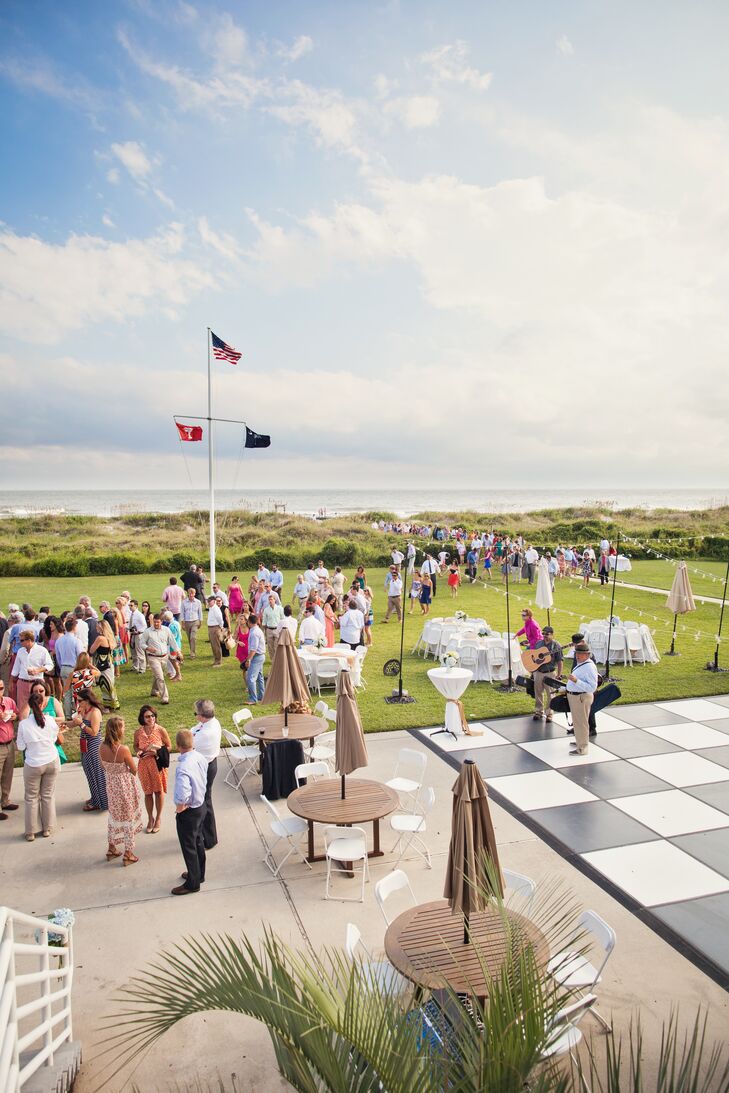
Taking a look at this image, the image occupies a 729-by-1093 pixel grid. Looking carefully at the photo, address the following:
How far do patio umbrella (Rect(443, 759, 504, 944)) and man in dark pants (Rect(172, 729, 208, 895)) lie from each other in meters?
2.94

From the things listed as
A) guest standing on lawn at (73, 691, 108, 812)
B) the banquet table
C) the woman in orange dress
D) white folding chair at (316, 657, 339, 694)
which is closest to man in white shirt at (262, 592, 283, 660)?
white folding chair at (316, 657, 339, 694)

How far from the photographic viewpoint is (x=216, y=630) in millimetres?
15930

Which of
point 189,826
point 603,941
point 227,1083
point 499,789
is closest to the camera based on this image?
point 227,1083

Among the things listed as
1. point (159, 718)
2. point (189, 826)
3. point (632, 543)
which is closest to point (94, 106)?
point (159, 718)

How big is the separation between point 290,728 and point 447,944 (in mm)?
5167

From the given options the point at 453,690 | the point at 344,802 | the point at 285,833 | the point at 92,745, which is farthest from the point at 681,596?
the point at 92,745

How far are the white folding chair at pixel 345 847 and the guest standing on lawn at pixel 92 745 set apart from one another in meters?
3.44

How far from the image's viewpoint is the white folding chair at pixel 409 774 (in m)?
8.35

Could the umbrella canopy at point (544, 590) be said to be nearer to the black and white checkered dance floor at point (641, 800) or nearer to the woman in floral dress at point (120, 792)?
the black and white checkered dance floor at point (641, 800)

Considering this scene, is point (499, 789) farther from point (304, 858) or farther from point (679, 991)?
point (679, 991)

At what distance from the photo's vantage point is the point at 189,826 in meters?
6.55

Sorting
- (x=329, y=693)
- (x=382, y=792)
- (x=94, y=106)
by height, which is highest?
(x=94, y=106)

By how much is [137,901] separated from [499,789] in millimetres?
4864

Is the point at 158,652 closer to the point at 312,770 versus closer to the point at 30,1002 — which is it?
the point at 312,770
